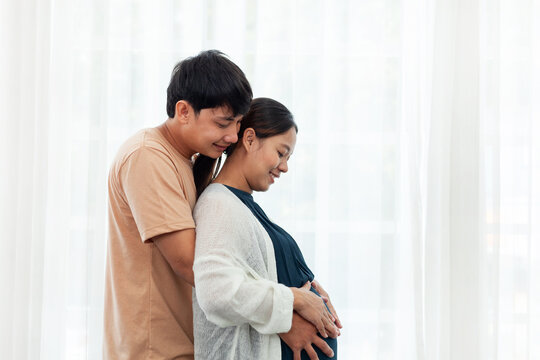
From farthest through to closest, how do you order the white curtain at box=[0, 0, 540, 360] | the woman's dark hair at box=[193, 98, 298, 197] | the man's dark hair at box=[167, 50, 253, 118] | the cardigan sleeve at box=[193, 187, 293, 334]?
1. the white curtain at box=[0, 0, 540, 360]
2. the woman's dark hair at box=[193, 98, 298, 197]
3. the man's dark hair at box=[167, 50, 253, 118]
4. the cardigan sleeve at box=[193, 187, 293, 334]

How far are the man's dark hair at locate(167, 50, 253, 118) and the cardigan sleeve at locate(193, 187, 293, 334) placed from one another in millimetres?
225

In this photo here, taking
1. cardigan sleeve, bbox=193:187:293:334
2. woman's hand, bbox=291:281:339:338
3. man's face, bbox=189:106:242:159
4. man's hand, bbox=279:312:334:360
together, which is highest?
man's face, bbox=189:106:242:159

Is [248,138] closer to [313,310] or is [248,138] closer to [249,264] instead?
[249,264]

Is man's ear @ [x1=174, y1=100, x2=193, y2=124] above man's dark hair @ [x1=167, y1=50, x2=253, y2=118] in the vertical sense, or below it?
below

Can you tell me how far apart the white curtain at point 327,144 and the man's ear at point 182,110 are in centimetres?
71

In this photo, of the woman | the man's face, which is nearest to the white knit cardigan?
the woman

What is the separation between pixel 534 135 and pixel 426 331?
0.86 m

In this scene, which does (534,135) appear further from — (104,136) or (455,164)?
(104,136)

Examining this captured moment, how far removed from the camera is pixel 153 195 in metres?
1.08

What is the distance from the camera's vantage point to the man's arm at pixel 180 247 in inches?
43.0

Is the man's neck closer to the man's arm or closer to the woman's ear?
the woman's ear

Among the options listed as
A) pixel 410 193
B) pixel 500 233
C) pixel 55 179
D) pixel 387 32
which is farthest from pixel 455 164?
pixel 55 179

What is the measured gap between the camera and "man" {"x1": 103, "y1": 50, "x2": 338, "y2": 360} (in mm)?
1103

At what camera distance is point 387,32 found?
192cm
